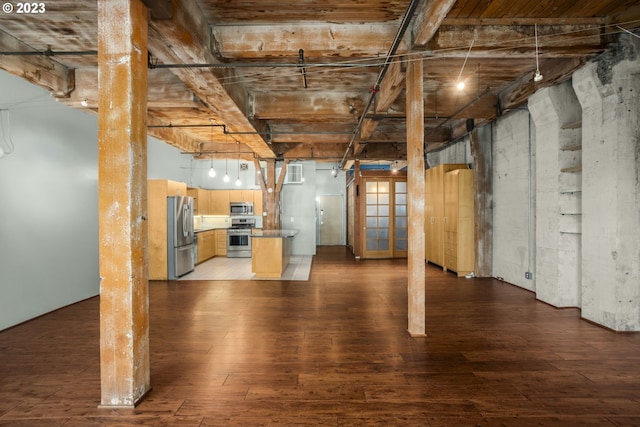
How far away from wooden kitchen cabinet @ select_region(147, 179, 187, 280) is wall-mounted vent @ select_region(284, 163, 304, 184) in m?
4.30

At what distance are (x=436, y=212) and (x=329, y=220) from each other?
229 inches

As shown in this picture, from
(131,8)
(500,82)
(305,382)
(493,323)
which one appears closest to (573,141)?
(500,82)

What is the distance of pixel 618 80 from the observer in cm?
363

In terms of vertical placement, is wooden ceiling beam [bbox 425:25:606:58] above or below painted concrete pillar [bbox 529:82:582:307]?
above

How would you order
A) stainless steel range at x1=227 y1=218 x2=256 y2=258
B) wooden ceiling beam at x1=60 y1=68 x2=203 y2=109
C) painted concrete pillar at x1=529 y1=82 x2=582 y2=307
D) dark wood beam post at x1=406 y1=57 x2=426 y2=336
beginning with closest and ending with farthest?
dark wood beam post at x1=406 y1=57 x2=426 y2=336, painted concrete pillar at x1=529 y1=82 x2=582 y2=307, wooden ceiling beam at x1=60 y1=68 x2=203 y2=109, stainless steel range at x1=227 y1=218 x2=256 y2=258

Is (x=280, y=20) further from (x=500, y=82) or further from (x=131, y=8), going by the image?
(x=500, y=82)

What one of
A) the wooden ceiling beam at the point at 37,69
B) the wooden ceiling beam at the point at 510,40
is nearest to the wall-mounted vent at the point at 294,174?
→ the wooden ceiling beam at the point at 37,69

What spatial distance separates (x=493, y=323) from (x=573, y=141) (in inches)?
114

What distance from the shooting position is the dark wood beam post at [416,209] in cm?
358

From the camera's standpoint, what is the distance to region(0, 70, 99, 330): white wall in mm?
3949

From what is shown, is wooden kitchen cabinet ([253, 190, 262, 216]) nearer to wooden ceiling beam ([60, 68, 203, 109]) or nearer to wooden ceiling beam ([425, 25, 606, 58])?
wooden ceiling beam ([60, 68, 203, 109])

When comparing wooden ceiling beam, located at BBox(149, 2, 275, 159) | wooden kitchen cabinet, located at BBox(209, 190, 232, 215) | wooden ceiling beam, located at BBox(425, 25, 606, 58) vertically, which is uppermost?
wooden ceiling beam, located at BBox(425, 25, 606, 58)

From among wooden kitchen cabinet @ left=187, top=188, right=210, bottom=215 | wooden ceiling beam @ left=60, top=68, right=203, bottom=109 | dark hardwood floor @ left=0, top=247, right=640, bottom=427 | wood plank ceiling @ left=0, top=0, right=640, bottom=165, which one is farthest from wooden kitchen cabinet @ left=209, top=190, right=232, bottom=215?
dark hardwood floor @ left=0, top=247, right=640, bottom=427

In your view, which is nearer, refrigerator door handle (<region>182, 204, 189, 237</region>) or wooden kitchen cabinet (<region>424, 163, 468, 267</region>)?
refrigerator door handle (<region>182, 204, 189, 237</region>)
